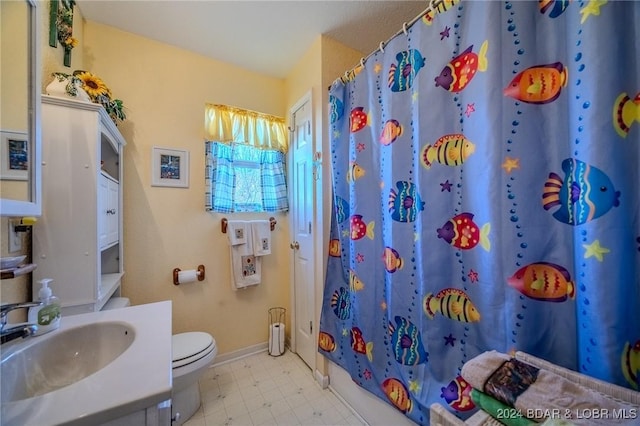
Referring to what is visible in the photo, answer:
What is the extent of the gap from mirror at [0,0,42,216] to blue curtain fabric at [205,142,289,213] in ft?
3.89

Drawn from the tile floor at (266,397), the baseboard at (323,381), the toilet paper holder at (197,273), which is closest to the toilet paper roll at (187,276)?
the toilet paper holder at (197,273)

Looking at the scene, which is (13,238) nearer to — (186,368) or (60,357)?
(60,357)

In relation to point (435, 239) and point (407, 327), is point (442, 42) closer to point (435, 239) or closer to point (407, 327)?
point (435, 239)

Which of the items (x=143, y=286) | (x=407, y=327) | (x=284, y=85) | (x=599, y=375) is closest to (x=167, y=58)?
(x=284, y=85)

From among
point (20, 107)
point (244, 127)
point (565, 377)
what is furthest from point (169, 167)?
point (565, 377)

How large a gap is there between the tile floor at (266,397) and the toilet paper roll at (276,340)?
0.09 metres

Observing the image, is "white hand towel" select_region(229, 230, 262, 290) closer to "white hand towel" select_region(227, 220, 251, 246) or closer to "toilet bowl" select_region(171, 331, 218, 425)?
"white hand towel" select_region(227, 220, 251, 246)

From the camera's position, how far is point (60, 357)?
33.4 inches

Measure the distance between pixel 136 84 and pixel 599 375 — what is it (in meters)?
2.73

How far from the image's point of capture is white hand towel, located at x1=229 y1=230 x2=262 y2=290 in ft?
6.75

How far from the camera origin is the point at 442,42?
1.04 metres

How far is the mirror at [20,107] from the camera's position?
728 mm

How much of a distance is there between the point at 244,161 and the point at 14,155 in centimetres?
146

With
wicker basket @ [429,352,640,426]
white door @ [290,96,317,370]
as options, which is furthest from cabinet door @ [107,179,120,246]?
wicker basket @ [429,352,640,426]
